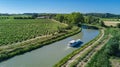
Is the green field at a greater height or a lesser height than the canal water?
lesser

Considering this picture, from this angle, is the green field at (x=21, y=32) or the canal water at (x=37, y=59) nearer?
the canal water at (x=37, y=59)

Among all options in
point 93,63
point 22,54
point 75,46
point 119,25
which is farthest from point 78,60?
point 119,25

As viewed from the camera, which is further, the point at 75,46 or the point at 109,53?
the point at 75,46

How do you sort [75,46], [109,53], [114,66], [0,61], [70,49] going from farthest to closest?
[75,46]
[70,49]
[109,53]
[0,61]
[114,66]

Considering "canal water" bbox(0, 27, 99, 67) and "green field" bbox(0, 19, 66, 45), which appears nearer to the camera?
"canal water" bbox(0, 27, 99, 67)

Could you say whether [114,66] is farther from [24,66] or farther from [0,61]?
[0,61]

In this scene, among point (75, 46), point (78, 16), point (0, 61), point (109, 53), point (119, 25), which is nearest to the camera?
point (0, 61)

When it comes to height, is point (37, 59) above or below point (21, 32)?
above

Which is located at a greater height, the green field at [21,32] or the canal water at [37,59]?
the canal water at [37,59]

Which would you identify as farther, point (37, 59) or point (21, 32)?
point (21, 32)

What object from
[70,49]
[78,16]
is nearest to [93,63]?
[70,49]
